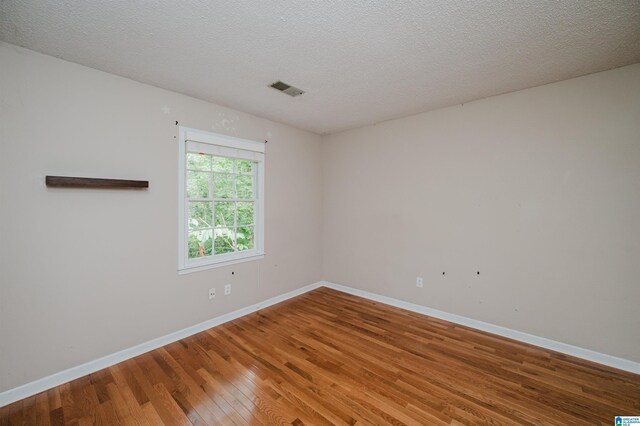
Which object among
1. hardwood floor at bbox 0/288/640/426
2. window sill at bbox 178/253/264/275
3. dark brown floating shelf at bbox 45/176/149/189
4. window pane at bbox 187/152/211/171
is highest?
window pane at bbox 187/152/211/171

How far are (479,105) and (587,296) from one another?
7.14 ft

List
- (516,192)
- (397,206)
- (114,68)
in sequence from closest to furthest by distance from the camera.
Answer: (114,68), (516,192), (397,206)

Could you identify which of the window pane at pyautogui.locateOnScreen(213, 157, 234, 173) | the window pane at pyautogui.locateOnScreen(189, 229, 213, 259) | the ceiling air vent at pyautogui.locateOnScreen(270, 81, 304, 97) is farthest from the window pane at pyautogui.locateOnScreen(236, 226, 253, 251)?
the ceiling air vent at pyautogui.locateOnScreen(270, 81, 304, 97)

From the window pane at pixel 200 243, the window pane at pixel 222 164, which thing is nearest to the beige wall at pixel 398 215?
the window pane at pixel 200 243

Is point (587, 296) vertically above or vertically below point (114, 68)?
below

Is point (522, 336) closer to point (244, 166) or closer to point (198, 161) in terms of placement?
point (244, 166)

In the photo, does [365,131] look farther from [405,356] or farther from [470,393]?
[470,393]

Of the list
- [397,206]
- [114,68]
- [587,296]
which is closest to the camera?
[114,68]

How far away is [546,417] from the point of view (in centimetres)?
179

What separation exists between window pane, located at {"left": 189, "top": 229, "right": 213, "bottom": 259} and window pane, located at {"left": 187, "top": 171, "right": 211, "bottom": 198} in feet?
1.42

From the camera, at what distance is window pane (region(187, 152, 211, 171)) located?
2983 mm

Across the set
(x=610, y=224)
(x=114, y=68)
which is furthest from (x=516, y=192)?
(x=114, y=68)

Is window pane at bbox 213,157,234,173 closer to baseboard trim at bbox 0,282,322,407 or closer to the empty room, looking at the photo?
the empty room

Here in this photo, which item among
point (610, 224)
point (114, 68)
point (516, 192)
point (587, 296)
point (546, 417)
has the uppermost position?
point (114, 68)
